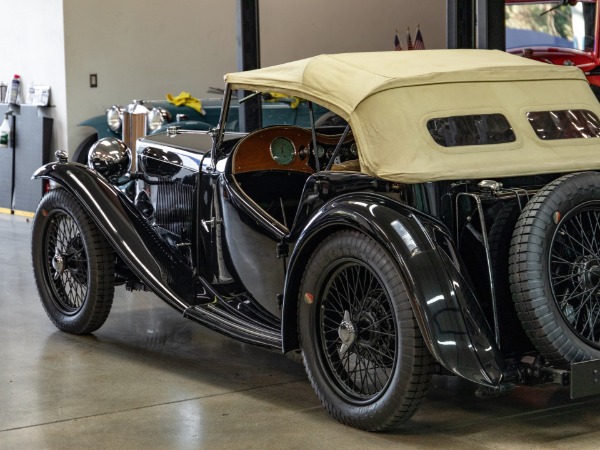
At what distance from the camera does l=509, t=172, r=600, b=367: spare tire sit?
3488 millimetres

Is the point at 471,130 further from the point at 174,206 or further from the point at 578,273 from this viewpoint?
the point at 174,206

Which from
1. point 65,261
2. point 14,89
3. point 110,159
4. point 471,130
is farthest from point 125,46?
point 471,130

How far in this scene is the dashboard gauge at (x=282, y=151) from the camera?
490cm

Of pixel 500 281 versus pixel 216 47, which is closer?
pixel 500 281

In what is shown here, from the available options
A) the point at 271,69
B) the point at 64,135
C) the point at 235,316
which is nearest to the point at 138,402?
the point at 235,316

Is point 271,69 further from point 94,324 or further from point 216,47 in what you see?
point 216,47

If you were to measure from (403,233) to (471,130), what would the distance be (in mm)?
692

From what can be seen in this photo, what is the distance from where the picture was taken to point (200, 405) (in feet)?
13.7

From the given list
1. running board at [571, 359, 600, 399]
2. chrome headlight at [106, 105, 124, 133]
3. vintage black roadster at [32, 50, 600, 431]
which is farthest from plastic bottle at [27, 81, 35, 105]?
running board at [571, 359, 600, 399]

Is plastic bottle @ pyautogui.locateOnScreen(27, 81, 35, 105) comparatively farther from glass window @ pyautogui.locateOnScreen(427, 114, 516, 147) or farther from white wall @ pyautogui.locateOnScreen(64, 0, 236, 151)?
glass window @ pyautogui.locateOnScreen(427, 114, 516, 147)

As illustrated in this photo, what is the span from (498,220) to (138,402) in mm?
1674

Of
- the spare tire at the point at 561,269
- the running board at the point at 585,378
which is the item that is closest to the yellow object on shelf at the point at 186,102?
the spare tire at the point at 561,269

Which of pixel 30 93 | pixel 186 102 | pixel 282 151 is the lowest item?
pixel 282 151

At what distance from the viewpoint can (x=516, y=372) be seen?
3523 millimetres
